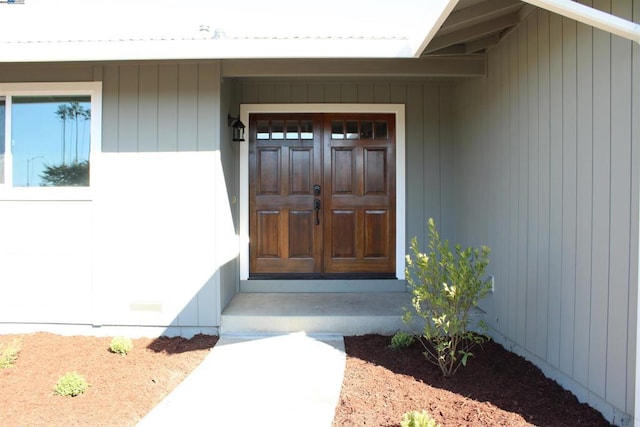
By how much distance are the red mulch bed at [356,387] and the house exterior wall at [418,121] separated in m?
1.65

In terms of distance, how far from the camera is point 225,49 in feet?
10.8

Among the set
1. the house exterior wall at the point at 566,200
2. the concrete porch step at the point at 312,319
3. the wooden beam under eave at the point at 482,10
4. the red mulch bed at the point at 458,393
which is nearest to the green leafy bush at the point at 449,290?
the red mulch bed at the point at 458,393

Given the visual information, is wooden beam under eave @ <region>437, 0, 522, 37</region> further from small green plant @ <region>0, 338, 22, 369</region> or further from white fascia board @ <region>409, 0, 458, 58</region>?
small green plant @ <region>0, 338, 22, 369</region>

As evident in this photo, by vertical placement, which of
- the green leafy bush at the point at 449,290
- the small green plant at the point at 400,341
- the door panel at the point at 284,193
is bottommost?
the small green plant at the point at 400,341

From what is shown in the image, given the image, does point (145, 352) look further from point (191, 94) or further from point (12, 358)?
point (191, 94)

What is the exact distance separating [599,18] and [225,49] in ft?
8.27

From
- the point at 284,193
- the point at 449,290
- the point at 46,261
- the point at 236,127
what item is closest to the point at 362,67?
the point at 236,127

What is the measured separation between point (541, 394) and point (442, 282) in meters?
0.85

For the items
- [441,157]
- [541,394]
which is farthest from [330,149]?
[541,394]

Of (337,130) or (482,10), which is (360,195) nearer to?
(337,130)

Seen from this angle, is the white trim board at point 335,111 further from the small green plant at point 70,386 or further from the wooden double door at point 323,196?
the small green plant at point 70,386

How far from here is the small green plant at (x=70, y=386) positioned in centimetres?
252

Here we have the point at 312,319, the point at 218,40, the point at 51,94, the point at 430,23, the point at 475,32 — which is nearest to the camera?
the point at 430,23

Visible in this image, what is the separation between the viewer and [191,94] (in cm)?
362
